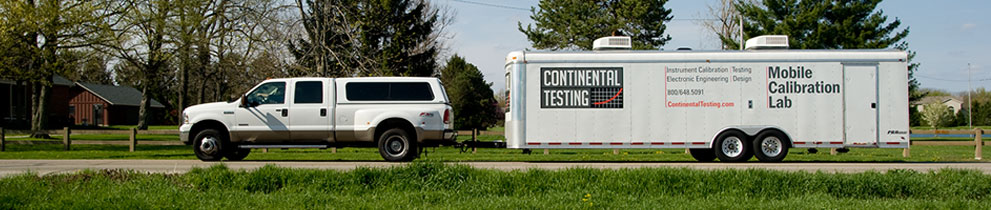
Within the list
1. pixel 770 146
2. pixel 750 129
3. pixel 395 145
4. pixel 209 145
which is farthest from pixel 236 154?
pixel 770 146

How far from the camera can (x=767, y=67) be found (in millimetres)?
15938

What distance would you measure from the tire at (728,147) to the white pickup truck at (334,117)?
5.08m

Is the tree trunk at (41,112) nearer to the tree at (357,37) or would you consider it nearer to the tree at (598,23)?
the tree at (357,37)

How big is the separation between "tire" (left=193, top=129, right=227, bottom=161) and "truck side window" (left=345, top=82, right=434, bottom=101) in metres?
2.70

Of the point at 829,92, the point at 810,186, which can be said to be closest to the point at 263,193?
the point at 810,186

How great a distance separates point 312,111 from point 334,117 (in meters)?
0.46

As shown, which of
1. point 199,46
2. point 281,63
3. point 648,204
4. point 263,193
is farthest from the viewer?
point 199,46

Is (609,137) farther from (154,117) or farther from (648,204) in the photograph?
(154,117)

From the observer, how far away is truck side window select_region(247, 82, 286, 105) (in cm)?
1627

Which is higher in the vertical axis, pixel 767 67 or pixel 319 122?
pixel 767 67

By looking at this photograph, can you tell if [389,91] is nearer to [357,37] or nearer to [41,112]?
[357,37]

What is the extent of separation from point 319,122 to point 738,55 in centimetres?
806

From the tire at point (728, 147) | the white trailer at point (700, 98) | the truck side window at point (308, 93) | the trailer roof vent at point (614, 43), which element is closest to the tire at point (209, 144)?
the truck side window at point (308, 93)

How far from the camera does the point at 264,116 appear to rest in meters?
16.3
